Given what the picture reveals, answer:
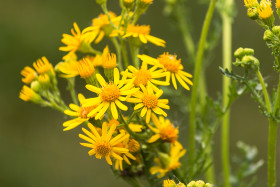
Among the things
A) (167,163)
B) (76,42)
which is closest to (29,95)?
(76,42)

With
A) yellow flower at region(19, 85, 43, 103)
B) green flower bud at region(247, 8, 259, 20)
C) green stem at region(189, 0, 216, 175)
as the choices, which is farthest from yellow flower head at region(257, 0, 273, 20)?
yellow flower at region(19, 85, 43, 103)

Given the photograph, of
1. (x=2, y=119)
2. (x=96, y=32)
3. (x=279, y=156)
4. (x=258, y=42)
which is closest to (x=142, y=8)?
(x=96, y=32)

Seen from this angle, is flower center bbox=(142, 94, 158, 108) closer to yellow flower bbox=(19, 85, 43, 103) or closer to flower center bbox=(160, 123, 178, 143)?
flower center bbox=(160, 123, 178, 143)

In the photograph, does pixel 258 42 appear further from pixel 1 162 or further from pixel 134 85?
pixel 134 85

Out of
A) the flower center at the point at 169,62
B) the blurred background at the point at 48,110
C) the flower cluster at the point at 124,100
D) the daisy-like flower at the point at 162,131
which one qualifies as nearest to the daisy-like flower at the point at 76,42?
the flower cluster at the point at 124,100

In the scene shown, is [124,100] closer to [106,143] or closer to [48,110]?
[106,143]
